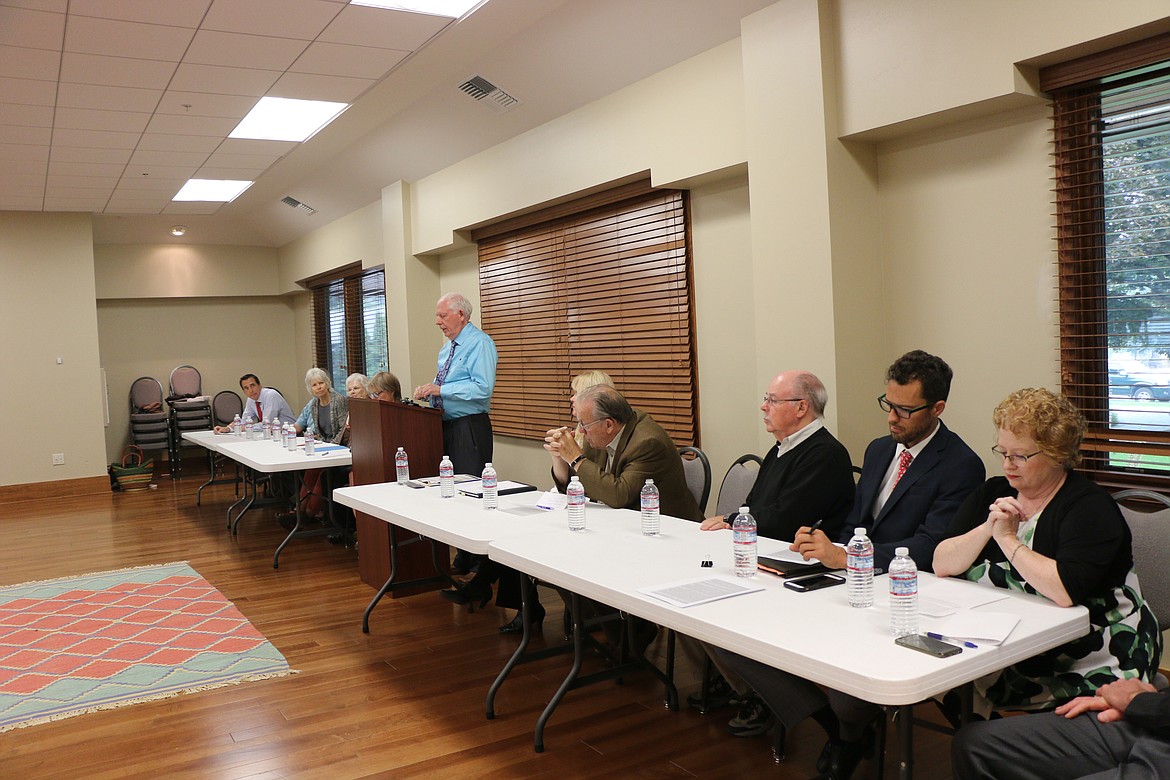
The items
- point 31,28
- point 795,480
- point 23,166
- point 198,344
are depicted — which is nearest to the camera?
point 795,480

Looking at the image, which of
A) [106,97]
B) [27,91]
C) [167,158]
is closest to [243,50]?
[106,97]

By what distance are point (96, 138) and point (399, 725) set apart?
585cm

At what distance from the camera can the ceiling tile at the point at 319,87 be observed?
5984mm

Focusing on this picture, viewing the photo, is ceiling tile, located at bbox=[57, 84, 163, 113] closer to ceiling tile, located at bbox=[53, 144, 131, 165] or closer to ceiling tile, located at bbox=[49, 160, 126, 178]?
ceiling tile, located at bbox=[53, 144, 131, 165]

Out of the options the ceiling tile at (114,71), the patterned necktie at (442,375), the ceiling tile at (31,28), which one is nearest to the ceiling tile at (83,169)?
the ceiling tile at (114,71)

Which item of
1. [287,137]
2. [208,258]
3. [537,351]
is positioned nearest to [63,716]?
[537,351]

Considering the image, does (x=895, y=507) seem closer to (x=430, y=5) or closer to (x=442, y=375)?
(x=442, y=375)

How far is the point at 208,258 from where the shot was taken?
12391 millimetres

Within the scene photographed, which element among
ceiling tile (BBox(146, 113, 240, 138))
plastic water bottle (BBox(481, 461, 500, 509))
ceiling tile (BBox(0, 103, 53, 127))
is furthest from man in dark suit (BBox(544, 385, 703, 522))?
ceiling tile (BBox(0, 103, 53, 127))

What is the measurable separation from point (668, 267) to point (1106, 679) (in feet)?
12.8

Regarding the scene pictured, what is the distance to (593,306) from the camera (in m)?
6.52

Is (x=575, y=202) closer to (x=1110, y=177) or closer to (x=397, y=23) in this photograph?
(x=397, y=23)

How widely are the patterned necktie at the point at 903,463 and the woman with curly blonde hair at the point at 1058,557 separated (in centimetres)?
50

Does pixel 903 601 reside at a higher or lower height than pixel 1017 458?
lower
